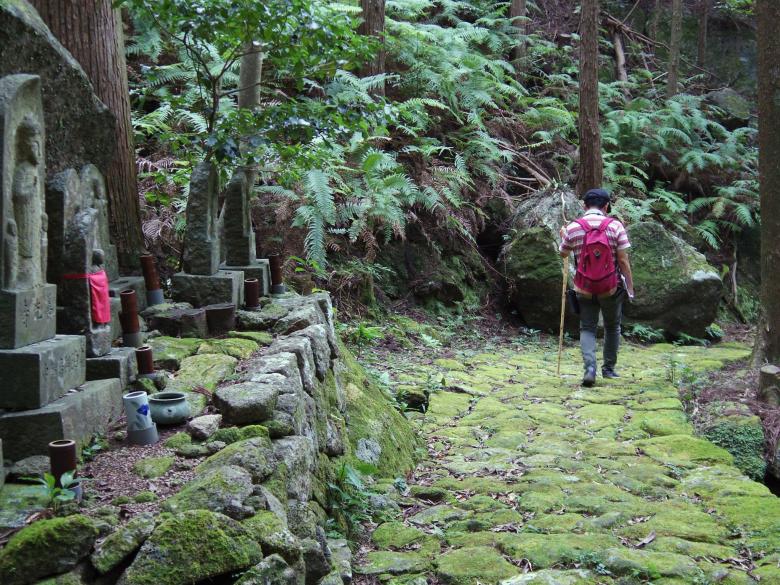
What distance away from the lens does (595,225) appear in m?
7.65

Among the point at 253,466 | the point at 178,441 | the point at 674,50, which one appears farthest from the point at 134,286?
the point at 674,50

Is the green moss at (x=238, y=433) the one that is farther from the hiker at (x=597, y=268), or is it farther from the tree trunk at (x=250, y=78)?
the hiker at (x=597, y=268)

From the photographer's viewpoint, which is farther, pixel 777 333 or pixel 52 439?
pixel 777 333

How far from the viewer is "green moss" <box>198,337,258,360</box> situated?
468 cm

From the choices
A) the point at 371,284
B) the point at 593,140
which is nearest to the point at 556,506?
the point at 371,284

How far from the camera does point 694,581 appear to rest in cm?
346

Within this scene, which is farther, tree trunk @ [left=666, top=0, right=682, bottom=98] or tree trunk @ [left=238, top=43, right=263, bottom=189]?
tree trunk @ [left=666, top=0, right=682, bottom=98]

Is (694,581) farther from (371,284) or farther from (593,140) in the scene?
(593,140)

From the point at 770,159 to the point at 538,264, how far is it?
14.9ft

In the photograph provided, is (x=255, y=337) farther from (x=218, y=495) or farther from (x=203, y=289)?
(x=218, y=495)

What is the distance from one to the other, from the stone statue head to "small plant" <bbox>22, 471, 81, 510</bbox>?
156 centimetres

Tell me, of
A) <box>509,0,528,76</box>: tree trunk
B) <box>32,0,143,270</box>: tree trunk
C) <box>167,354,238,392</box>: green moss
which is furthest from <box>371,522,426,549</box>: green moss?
<box>509,0,528,76</box>: tree trunk

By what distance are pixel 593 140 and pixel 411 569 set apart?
387 inches

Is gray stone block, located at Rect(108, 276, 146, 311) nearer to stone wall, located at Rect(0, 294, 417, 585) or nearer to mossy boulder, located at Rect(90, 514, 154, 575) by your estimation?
stone wall, located at Rect(0, 294, 417, 585)
